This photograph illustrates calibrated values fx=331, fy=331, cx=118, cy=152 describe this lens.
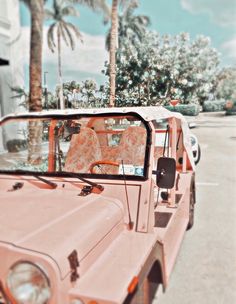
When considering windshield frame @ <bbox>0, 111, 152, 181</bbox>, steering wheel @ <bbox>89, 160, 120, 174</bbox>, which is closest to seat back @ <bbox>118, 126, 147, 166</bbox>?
steering wheel @ <bbox>89, 160, 120, 174</bbox>

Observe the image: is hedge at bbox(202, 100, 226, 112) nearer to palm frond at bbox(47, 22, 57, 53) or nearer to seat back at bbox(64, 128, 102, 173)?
palm frond at bbox(47, 22, 57, 53)

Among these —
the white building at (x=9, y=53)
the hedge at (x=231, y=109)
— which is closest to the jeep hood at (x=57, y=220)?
the white building at (x=9, y=53)

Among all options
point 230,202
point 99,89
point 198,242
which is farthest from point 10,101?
point 198,242

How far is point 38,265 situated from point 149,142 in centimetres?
153

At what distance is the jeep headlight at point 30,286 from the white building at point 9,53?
46.9 feet

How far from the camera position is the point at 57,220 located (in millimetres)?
2262

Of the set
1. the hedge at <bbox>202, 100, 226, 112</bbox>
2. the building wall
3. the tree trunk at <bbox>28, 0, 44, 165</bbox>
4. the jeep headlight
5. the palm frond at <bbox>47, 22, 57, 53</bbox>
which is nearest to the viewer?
the jeep headlight

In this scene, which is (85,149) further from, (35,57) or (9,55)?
(9,55)

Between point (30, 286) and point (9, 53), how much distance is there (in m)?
15.4

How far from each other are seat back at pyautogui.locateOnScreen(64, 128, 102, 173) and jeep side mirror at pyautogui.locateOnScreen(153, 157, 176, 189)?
2.94ft

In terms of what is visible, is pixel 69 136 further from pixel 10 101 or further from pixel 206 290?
pixel 10 101

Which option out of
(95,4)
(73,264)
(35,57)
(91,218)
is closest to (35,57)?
(35,57)

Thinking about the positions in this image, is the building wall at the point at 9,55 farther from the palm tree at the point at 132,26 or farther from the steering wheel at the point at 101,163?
the palm tree at the point at 132,26

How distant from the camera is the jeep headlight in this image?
5.94 ft
